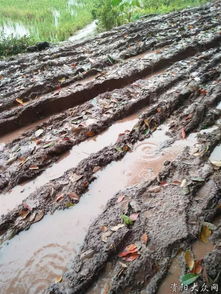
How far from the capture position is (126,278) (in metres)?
2.45

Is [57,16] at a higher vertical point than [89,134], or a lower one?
higher

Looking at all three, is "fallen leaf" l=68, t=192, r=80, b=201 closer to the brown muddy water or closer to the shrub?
the brown muddy water

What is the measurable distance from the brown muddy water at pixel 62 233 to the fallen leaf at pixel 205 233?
Result: 1024 millimetres

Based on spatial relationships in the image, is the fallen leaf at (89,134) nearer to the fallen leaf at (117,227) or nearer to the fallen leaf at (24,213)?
the fallen leaf at (24,213)

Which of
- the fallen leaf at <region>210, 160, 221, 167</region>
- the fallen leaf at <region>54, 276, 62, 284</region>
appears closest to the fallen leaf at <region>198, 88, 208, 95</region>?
the fallen leaf at <region>210, 160, 221, 167</region>

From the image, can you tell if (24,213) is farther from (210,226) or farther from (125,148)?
(210,226)

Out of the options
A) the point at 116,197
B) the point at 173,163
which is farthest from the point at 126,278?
the point at 173,163

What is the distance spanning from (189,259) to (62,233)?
1324 millimetres

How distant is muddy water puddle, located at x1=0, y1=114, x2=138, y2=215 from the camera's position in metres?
3.57

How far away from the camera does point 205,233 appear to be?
2.76 meters

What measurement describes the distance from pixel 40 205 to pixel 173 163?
5.70 ft

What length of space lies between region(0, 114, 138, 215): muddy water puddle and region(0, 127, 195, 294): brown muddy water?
507mm

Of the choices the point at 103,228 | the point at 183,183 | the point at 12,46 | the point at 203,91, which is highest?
the point at 12,46

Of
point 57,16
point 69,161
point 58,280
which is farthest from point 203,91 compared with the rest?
point 57,16
